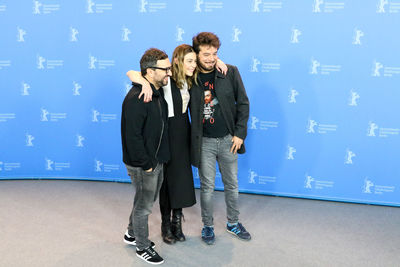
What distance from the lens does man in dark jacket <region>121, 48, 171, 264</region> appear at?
7.25 feet

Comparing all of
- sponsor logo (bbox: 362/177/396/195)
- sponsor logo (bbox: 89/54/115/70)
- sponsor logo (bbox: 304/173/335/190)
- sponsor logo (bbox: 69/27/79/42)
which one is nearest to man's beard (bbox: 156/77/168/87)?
sponsor logo (bbox: 89/54/115/70)

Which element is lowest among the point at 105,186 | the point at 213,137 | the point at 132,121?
the point at 105,186

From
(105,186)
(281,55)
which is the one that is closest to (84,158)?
(105,186)

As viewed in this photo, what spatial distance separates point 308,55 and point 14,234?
9.48 ft

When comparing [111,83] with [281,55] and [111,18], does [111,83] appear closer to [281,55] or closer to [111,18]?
[111,18]

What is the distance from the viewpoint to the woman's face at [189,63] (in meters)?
2.37

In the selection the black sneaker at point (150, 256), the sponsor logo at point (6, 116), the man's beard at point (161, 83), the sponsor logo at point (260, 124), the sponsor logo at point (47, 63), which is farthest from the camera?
the sponsor logo at point (6, 116)

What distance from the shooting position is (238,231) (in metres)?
2.84

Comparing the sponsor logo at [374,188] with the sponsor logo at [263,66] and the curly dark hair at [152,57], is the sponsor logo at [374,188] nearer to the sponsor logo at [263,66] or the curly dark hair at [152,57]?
the sponsor logo at [263,66]

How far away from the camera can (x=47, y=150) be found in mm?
3988

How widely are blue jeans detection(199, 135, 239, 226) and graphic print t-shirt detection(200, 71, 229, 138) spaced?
7 centimetres

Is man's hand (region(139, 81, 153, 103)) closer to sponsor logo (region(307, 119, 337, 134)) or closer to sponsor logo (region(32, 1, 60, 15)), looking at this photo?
sponsor logo (region(307, 119, 337, 134))

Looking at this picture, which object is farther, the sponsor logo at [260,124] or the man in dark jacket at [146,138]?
the sponsor logo at [260,124]

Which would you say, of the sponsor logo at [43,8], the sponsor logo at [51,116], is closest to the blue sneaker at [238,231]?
the sponsor logo at [51,116]
